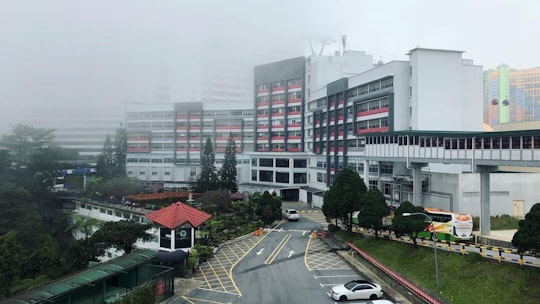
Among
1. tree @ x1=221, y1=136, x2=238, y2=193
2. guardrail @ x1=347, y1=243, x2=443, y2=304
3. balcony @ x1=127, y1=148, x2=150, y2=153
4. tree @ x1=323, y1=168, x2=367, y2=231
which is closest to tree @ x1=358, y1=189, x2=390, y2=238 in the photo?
guardrail @ x1=347, y1=243, x2=443, y2=304

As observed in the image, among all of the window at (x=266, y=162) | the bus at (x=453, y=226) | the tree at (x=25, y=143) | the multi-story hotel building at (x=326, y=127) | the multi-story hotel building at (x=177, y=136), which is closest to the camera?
the bus at (x=453, y=226)

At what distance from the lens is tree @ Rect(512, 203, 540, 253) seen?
67.6 feet

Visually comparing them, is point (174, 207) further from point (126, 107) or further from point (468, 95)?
point (126, 107)

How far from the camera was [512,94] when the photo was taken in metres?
103

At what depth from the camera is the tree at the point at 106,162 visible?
79.9 meters

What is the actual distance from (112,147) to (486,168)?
3031 inches

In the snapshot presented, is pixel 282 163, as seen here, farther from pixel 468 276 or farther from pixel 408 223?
pixel 468 276

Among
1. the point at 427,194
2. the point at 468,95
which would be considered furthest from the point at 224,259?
the point at 468,95

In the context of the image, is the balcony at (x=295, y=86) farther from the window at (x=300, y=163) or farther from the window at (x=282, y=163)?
the window at (x=282, y=163)

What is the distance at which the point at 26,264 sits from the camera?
3447 cm

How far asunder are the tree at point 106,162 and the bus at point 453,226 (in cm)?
6476

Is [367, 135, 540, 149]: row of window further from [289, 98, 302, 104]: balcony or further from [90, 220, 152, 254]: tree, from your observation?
[289, 98, 302, 104]: balcony

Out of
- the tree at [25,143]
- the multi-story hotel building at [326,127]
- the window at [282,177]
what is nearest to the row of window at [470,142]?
the multi-story hotel building at [326,127]

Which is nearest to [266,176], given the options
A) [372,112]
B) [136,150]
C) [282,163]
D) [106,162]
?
[282,163]
